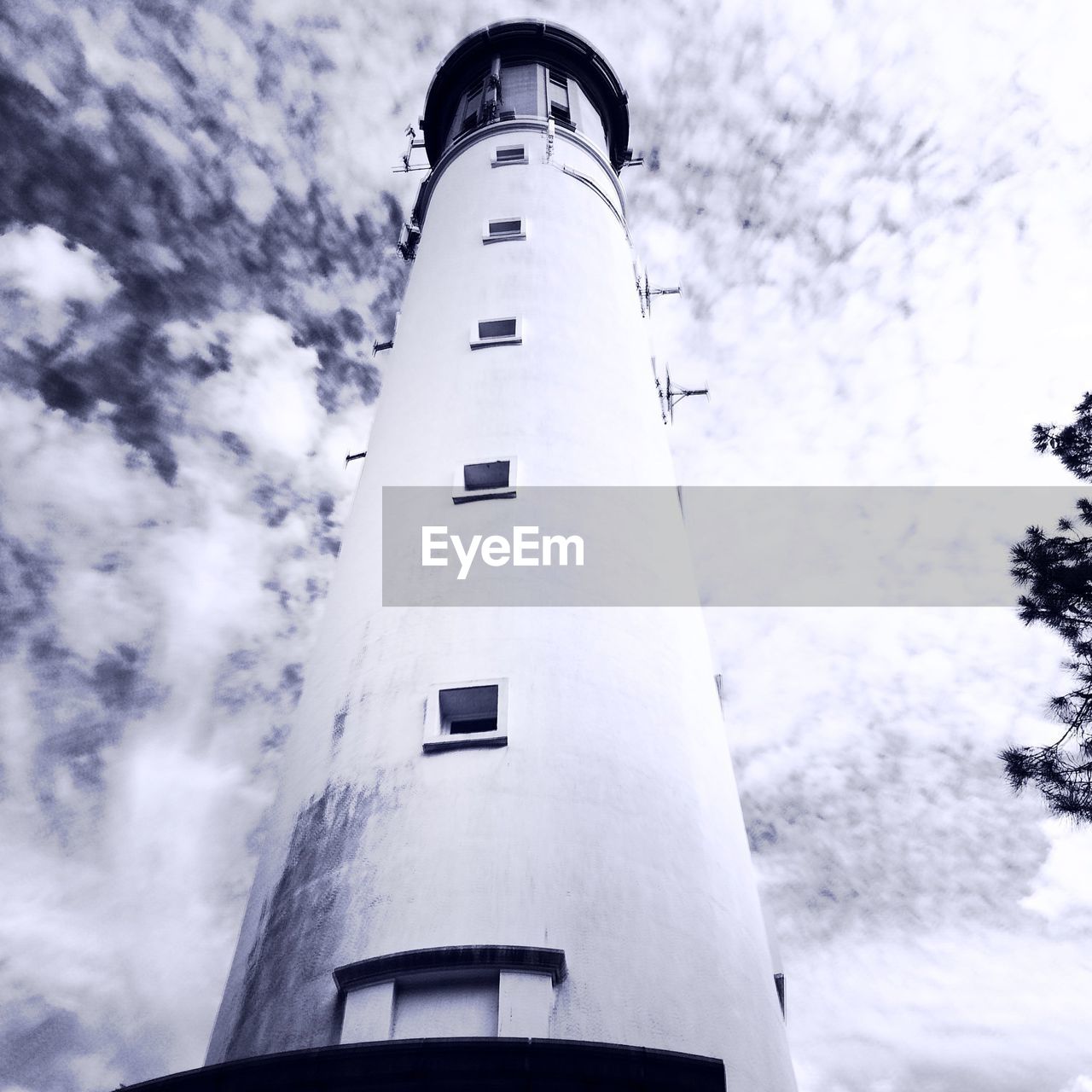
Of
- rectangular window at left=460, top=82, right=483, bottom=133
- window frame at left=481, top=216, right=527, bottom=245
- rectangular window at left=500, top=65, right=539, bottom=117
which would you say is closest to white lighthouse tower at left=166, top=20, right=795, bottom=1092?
window frame at left=481, top=216, right=527, bottom=245

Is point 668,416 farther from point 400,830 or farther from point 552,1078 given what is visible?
point 552,1078

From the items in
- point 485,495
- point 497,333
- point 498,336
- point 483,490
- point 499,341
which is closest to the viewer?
point 485,495

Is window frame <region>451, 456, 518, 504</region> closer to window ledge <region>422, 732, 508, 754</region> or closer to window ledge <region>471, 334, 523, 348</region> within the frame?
window ledge <region>471, 334, 523, 348</region>

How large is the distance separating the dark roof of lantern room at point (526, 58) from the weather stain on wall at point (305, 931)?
22.7 m

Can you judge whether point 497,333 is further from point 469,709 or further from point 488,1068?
point 488,1068

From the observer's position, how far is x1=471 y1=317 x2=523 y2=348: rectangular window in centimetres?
1631

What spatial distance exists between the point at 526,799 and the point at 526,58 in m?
23.7

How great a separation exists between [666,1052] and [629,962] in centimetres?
160

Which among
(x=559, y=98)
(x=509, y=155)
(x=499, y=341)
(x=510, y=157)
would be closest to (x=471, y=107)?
(x=559, y=98)

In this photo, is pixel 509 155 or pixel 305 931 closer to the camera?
pixel 305 931

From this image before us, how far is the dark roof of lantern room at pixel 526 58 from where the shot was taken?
88.2 ft

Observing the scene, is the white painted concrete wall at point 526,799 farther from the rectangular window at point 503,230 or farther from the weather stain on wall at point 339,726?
the rectangular window at point 503,230

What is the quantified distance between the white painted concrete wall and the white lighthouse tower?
0.10ft

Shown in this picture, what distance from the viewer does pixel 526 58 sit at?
1067 inches
